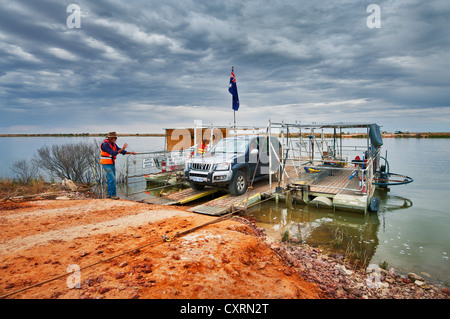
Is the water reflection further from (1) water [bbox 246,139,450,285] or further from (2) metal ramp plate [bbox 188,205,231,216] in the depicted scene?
(2) metal ramp plate [bbox 188,205,231,216]

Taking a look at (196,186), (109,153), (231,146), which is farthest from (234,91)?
(109,153)

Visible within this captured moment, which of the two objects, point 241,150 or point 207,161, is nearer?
point 207,161

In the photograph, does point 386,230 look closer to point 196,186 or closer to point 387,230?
point 387,230

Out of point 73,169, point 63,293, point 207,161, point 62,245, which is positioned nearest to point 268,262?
point 63,293

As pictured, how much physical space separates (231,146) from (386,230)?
5.85 metres

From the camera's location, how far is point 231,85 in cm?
1145

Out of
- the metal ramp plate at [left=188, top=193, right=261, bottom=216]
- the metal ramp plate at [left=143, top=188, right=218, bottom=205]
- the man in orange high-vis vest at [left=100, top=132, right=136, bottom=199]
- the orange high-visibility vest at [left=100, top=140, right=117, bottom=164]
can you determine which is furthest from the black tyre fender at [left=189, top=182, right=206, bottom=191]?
the orange high-visibility vest at [left=100, top=140, right=117, bottom=164]

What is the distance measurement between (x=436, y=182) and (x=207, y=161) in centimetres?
1361

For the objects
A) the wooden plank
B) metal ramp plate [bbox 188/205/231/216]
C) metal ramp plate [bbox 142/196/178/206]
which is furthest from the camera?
the wooden plank

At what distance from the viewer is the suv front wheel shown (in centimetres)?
883

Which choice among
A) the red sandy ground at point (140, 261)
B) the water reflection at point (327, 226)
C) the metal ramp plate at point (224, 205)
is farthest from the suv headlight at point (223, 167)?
the red sandy ground at point (140, 261)

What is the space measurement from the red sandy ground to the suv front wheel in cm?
272
